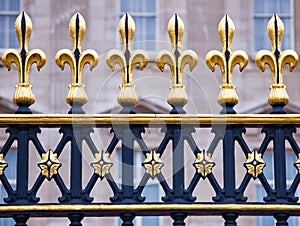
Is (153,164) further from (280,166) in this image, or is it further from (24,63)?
(24,63)

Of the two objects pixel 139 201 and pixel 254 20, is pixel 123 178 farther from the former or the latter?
pixel 254 20

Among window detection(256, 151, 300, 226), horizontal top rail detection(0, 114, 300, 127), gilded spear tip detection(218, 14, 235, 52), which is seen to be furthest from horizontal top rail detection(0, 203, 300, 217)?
window detection(256, 151, 300, 226)

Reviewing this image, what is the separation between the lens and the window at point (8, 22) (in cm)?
2473

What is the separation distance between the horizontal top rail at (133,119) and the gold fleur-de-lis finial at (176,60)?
10 centimetres

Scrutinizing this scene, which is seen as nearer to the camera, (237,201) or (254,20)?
(237,201)

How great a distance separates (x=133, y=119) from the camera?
6.20 meters

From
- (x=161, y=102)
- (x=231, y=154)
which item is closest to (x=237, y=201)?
(x=231, y=154)

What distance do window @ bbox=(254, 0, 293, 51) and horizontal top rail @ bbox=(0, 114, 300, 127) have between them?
19023 mm

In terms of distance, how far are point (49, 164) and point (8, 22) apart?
62.2 feet

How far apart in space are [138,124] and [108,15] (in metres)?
18.8

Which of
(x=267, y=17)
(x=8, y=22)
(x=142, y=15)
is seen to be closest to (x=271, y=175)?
(x=267, y=17)

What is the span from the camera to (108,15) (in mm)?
24859

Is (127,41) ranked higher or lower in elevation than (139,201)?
higher

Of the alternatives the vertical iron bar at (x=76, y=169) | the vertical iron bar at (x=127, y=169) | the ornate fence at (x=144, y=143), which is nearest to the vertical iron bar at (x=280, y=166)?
the ornate fence at (x=144, y=143)
